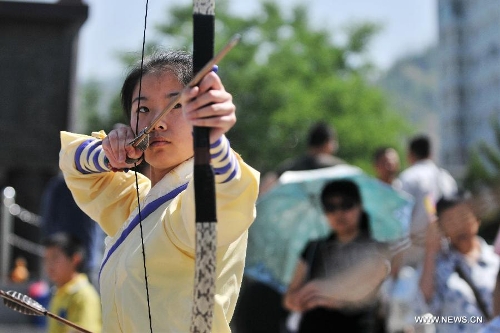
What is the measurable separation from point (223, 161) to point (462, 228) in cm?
300

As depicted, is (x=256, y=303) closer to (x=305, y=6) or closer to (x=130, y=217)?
(x=130, y=217)

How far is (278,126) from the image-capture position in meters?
39.4

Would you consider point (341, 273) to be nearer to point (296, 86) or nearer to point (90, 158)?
point (90, 158)

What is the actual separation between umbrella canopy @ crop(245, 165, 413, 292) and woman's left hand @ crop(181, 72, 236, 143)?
15.6 ft

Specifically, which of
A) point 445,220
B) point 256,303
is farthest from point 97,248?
point 445,220

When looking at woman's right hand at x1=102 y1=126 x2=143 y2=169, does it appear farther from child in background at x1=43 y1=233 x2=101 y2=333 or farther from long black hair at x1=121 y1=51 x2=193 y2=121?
child in background at x1=43 y1=233 x2=101 y2=333

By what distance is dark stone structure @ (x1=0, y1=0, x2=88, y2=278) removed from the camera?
11.0 m

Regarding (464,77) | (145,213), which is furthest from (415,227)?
(464,77)

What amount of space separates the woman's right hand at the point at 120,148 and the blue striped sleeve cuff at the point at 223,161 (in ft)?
1.45

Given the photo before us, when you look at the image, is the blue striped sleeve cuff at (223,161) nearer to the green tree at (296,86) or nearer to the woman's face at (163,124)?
the woman's face at (163,124)

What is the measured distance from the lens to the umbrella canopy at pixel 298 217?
21.6ft

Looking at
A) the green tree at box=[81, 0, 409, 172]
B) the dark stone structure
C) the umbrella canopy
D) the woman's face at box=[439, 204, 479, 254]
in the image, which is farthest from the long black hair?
the green tree at box=[81, 0, 409, 172]

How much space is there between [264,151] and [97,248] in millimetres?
32935

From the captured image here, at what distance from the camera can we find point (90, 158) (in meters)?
2.54
